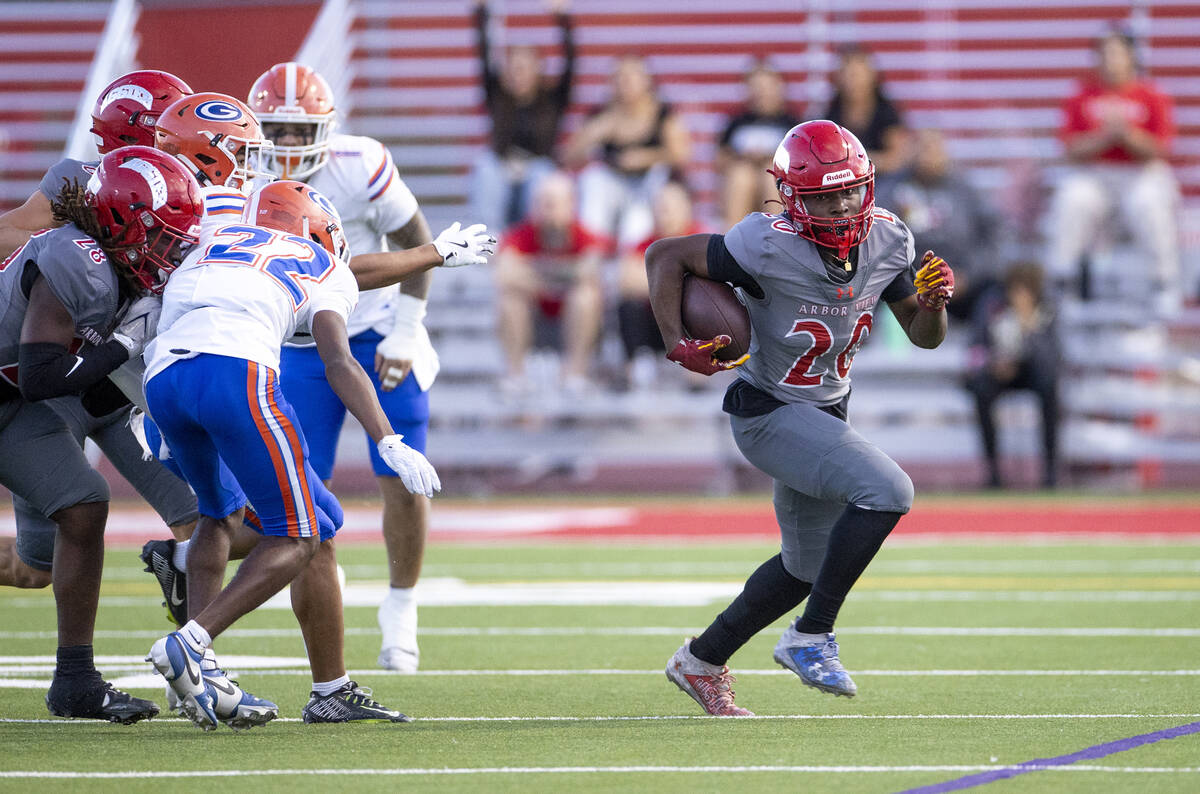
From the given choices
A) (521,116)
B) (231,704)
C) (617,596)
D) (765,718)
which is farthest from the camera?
(521,116)

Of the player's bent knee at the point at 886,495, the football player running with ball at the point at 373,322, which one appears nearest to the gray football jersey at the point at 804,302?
the player's bent knee at the point at 886,495

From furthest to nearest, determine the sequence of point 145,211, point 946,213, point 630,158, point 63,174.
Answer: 1. point 630,158
2. point 946,213
3. point 63,174
4. point 145,211

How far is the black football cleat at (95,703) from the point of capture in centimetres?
478

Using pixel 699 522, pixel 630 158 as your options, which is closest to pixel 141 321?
pixel 699 522

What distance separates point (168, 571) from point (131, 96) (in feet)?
5.09

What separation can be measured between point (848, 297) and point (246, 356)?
1743mm

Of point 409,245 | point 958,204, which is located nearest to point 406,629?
point 409,245

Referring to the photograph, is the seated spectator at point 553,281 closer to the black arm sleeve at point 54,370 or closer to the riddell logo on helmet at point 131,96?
the riddell logo on helmet at point 131,96

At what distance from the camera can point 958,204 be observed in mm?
12305

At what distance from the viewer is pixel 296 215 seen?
4.89 meters

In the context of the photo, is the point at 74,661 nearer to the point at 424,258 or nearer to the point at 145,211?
the point at 145,211

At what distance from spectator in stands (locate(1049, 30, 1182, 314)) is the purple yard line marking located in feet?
29.2

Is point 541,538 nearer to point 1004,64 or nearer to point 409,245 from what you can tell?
point 409,245

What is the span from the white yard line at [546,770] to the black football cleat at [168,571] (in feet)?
3.42
